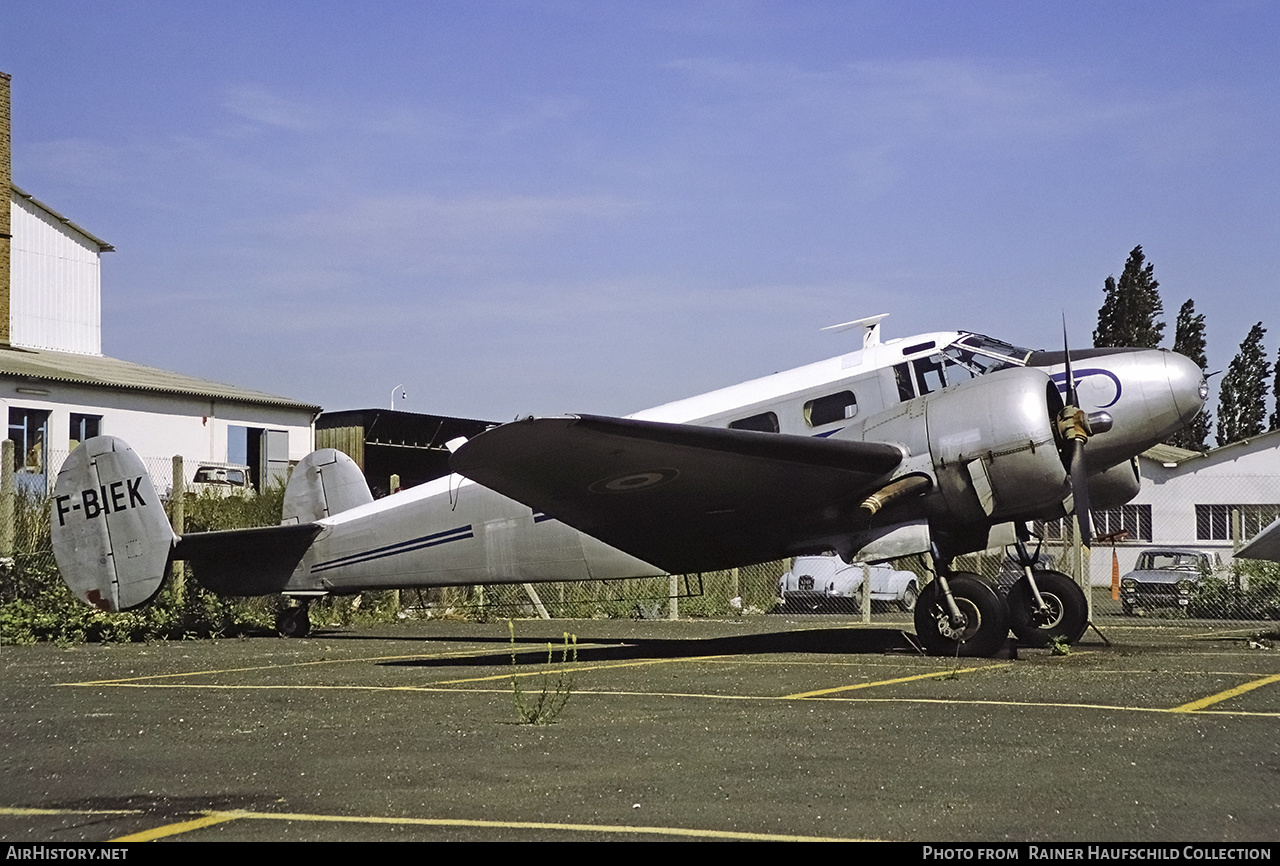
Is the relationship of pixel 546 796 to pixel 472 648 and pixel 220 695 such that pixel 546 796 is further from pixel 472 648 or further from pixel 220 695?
pixel 472 648

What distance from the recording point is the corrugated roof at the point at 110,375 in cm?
3522

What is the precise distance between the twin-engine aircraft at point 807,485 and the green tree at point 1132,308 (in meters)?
44.8

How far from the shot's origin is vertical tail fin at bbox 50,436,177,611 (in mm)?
16422

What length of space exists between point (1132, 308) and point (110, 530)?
50.0m

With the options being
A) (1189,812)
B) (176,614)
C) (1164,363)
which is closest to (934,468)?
(1164,363)

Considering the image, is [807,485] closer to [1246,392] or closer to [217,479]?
[217,479]

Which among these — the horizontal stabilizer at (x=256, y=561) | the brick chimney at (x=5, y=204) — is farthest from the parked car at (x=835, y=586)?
the brick chimney at (x=5, y=204)

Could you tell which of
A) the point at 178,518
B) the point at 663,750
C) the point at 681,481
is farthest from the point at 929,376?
the point at 178,518

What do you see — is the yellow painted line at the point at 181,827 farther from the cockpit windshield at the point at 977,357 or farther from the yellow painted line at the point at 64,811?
the cockpit windshield at the point at 977,357

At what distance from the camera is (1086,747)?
6.89 meters

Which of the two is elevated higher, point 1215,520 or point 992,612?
point 1215,520

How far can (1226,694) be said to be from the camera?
365 inches

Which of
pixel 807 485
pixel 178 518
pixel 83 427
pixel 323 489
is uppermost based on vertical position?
pixel 83 427
